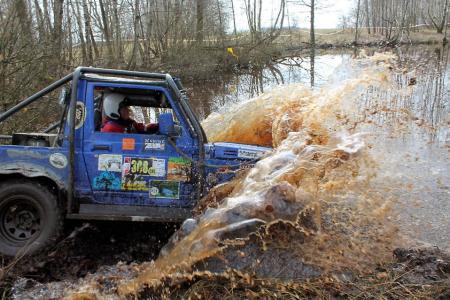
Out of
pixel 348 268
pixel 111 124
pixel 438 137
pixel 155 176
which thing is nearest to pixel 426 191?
pixel 438 137

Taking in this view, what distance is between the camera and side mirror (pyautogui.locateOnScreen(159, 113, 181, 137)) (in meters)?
5.96

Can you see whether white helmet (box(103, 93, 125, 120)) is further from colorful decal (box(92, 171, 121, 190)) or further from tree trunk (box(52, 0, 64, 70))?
tree trunk (box(52, 0, 64, 70))

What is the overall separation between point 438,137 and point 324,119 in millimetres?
4484

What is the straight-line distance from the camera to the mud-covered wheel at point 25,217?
18.6 ft

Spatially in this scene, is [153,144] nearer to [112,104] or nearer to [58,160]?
[112,104]

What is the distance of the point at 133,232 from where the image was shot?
6555mm

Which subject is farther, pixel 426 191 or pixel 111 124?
pixel 426 191

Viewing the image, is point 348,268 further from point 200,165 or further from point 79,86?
point 79,86

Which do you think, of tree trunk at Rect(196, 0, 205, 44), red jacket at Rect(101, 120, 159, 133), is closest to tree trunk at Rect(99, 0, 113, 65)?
tree trunk at Rect(196, 0, 205, 44)

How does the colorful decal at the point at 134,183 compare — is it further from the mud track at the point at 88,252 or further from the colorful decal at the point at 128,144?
the mud track at the point at 88,252

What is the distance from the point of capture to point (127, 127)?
20.6ft

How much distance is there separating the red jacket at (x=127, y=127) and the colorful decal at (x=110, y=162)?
1.15 feet

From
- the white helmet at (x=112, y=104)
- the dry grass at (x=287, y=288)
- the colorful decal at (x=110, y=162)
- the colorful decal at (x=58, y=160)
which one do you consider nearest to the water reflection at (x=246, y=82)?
the white helmet at (x=112, y=104)

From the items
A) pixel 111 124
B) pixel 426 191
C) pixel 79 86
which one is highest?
pixel 79 86
